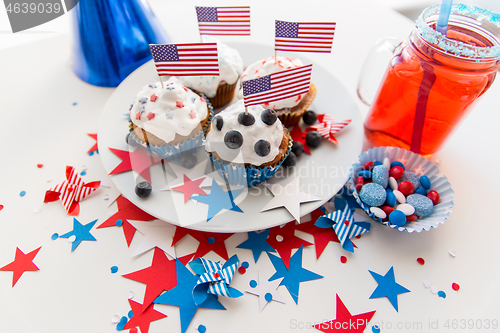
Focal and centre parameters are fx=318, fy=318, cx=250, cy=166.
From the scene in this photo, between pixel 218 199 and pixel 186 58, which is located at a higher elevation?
pixel 186 58

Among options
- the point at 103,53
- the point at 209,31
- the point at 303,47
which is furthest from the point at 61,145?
the point at 303,47

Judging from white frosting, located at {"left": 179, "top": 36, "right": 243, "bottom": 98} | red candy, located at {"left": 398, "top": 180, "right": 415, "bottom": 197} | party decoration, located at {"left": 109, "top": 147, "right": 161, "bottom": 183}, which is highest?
white frosting, located at {"left": 179, "top": 36, "right": 243, "bottom": 98}

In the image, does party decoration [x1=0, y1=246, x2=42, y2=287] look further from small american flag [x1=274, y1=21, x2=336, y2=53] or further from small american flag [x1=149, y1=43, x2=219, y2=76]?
small american flag [x1=274, y1=21, x2=336, y2=53]

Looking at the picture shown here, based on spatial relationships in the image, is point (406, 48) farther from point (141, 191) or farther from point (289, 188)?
point (141, 191)

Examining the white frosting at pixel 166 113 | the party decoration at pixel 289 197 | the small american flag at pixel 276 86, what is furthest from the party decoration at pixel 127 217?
the small american flag at pixel 276 86

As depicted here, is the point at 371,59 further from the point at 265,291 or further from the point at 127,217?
the point at 127,217

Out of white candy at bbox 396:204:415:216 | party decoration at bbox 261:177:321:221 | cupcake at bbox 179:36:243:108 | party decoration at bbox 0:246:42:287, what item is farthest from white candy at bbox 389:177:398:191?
party decoration at bbox 0:246:42:287

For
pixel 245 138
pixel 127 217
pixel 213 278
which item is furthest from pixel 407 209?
pixel 127 217
